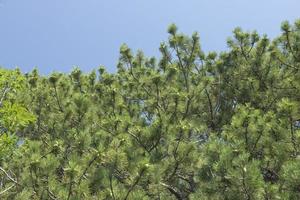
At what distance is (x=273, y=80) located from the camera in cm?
700

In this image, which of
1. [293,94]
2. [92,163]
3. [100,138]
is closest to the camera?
[92,163]

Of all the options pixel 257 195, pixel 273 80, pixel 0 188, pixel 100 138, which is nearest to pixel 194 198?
pixel 257 195

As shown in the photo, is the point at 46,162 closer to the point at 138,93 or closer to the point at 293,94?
the point at 138,93

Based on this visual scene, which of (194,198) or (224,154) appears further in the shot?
(194,198)

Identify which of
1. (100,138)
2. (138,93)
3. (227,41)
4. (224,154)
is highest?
(227,41)

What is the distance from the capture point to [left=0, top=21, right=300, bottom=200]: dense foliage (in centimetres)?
429

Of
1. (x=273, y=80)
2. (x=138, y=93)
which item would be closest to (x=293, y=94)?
(x=273, y=80)

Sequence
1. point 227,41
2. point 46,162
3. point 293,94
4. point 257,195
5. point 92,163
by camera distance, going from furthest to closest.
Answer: point 227,41 → point 293,94 → point 92,163 → point 46,162 → point 257,195

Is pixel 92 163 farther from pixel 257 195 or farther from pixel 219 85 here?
pixel 219 85

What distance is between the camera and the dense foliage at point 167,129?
14.1 ft

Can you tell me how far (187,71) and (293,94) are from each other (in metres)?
1.99

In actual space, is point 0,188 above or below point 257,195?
above

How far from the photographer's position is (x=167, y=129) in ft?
17.2

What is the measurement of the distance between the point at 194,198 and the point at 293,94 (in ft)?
9.98
